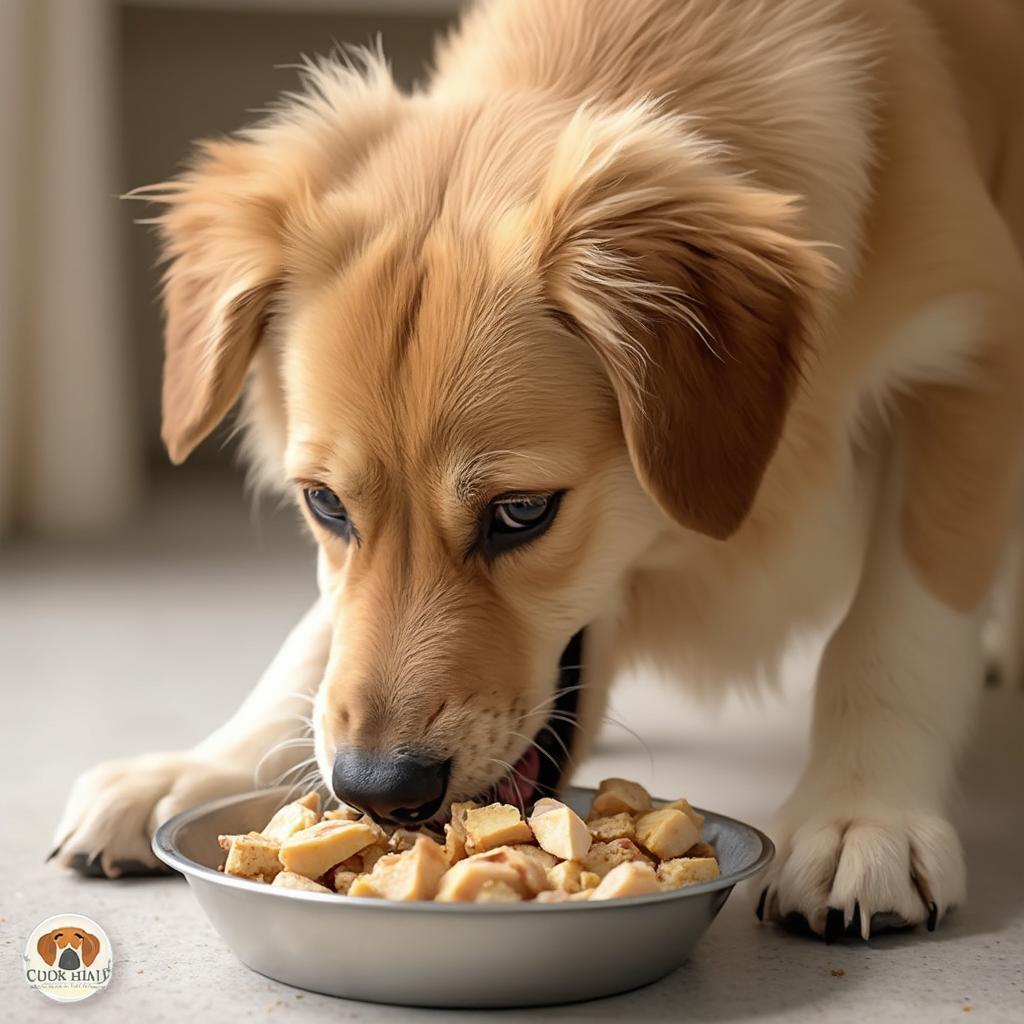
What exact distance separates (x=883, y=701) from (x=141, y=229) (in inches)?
186

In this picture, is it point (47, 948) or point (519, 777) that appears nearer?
point (47, 948)

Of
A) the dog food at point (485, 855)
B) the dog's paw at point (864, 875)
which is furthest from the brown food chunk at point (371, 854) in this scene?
the dog's paw at point (864, 875)

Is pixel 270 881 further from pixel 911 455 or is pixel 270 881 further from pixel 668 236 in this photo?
pixel 911 455

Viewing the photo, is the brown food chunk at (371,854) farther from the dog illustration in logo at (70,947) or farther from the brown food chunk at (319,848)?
the dog illustration in logo at (70,947)

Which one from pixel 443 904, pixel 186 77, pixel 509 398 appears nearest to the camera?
pixel 443 904

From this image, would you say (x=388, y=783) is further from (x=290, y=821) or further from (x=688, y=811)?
(x=688, y=811)

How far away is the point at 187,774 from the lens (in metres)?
2.06

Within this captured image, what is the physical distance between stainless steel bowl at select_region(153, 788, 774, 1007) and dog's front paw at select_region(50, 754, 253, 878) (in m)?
0.38

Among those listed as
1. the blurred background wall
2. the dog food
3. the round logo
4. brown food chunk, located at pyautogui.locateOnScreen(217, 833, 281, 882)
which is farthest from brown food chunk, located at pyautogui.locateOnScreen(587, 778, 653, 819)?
the blurred background wall

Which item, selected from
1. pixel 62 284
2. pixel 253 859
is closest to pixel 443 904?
pixel 253 859

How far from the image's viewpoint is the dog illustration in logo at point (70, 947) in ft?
5.23

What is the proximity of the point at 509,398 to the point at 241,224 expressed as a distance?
17.5 inches

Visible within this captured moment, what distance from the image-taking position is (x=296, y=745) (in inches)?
84.8

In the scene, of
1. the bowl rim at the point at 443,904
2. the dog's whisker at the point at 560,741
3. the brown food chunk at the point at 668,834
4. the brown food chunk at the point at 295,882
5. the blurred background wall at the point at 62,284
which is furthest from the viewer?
the blurred background wall at the point at 62,284
